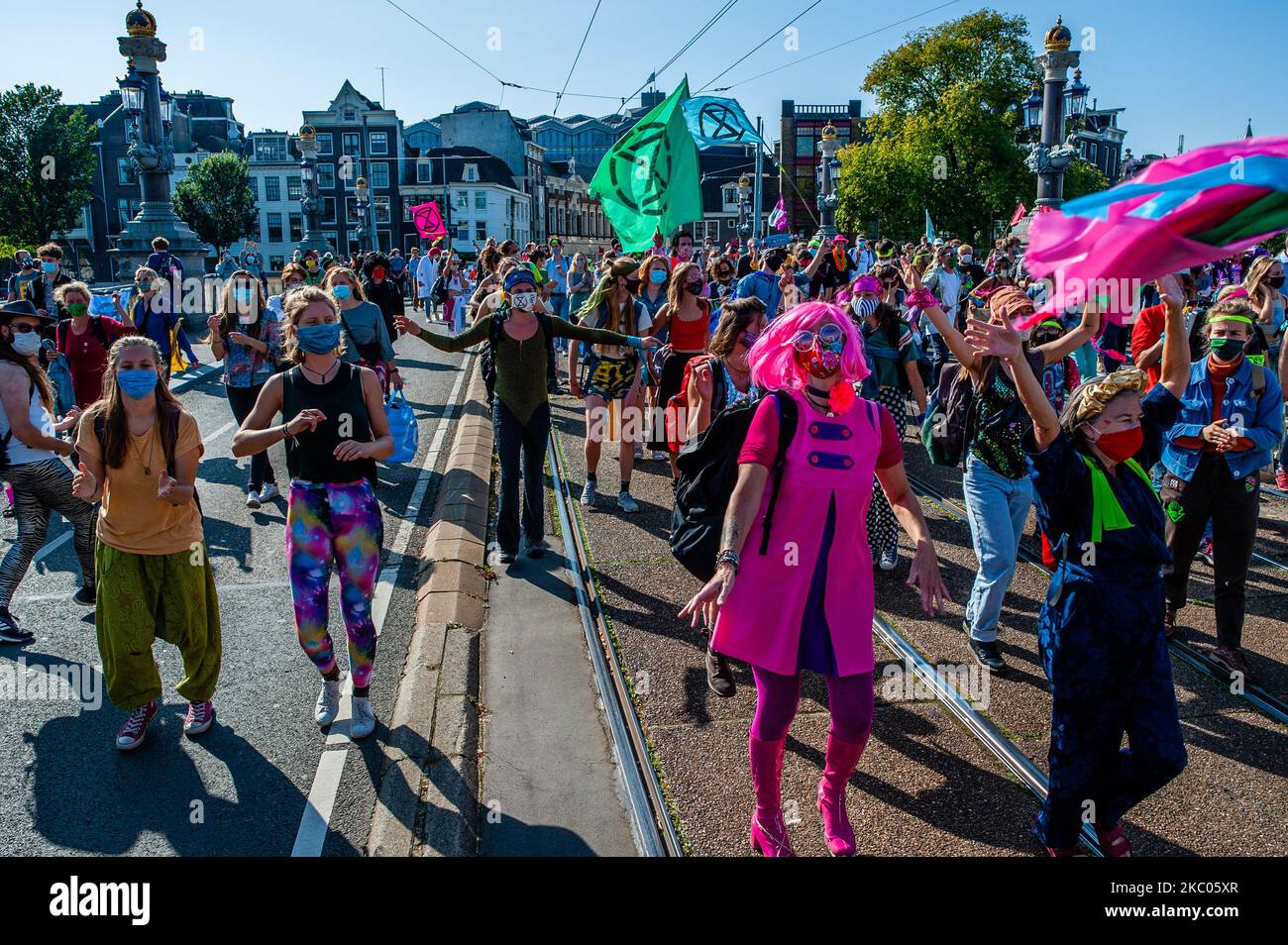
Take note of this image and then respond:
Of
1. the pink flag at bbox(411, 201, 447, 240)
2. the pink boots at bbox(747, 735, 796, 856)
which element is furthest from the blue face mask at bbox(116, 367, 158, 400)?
the pink flag at bbox(411, 201, 447, 240)

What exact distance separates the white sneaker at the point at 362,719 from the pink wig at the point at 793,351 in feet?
8.06

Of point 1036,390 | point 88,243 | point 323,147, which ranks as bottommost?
point 1036,390

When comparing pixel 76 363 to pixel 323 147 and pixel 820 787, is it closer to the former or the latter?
pixel 820 787

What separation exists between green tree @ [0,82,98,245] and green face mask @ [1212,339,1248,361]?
62054mm

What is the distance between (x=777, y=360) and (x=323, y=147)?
81.0 metres

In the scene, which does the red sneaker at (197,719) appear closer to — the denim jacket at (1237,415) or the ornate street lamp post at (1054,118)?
the denim jacket at (1237,415)

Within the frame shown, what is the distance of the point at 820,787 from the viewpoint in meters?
3.62

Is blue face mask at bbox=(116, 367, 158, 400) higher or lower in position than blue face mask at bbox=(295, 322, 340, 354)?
lower

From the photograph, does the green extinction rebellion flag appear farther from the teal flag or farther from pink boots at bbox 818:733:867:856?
Result: the teal flag

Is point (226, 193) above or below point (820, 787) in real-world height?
above

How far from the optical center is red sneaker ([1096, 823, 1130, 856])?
3.50 m

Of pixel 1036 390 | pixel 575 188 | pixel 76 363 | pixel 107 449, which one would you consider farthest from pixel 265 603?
pixel 575 188

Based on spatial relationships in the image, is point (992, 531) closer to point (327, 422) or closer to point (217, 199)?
point (327, 422)
